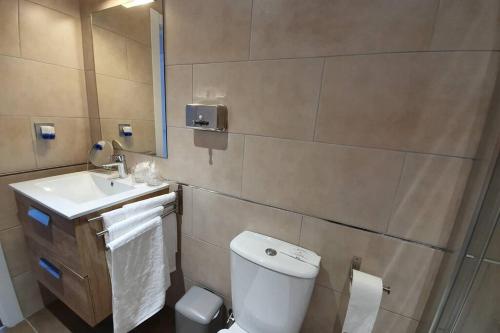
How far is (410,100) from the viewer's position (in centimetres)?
68

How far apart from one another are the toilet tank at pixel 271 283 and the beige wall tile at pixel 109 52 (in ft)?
4.31

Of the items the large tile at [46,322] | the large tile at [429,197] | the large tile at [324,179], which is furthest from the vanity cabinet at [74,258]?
the large tile at [429,197]

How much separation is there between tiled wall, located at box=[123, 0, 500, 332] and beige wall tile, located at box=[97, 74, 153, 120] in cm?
24

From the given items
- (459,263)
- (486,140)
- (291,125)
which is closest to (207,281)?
(291,125)

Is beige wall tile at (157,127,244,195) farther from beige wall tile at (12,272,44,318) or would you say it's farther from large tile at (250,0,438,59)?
beige wall tile at (12,272,44,318)

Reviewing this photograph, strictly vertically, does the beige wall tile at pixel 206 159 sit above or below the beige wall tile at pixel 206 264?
above

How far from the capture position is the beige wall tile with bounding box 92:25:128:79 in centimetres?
128

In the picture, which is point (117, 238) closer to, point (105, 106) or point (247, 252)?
point (247, 252)

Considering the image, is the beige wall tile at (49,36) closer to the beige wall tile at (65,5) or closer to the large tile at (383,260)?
the beige wall tile at (65,5)

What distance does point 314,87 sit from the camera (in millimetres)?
795

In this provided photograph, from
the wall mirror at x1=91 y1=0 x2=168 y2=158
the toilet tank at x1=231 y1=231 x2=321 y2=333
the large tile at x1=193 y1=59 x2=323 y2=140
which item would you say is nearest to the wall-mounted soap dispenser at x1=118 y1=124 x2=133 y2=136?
the wall mirror at x1=91 y1=0 x2=168 y2=158

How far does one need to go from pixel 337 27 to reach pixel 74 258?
1.43 metres

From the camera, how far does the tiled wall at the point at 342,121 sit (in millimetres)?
636

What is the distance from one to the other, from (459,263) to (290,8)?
3.48ft
